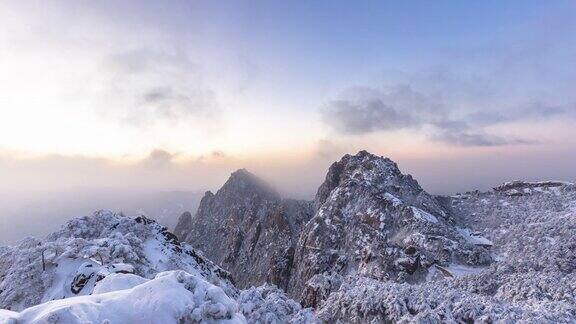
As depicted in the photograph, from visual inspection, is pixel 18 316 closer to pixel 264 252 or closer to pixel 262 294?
pixel 262 294

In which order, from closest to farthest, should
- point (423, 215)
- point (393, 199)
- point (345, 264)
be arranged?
point (423, 215) < point (345, 264) < point (393, 199)

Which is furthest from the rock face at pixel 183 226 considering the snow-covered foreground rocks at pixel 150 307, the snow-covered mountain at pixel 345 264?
the snow-covered foreground rocks at pixel 150 307

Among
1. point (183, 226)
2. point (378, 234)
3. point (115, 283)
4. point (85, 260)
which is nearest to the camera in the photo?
point (115, 283)

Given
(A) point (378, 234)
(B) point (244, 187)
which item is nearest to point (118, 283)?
(A) point (378, 234)

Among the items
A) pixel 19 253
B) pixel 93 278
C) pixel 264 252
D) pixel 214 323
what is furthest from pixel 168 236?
pixel 264 252

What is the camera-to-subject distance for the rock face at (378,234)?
64250 millimetres

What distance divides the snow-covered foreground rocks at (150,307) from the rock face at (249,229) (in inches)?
3285

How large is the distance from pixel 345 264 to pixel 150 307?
6619cm

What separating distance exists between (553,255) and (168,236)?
175ft

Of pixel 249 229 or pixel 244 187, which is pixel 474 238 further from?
pixel 244 187

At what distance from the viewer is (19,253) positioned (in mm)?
41594

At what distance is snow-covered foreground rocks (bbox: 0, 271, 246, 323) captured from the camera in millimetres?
13953

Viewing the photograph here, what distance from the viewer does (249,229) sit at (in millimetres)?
138375

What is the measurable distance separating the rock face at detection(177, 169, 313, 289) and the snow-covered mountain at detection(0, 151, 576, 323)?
74 cm
